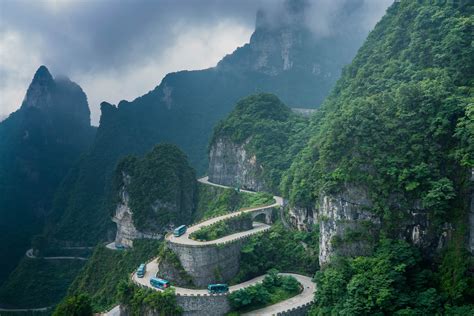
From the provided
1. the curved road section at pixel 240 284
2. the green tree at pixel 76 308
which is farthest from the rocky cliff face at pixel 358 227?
the green tree at pixel 76 308

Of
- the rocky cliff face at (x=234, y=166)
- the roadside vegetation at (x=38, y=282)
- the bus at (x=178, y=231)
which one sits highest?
the rocky cliff face at (x=234, y=166)

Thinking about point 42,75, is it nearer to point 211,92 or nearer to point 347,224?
point 211,92

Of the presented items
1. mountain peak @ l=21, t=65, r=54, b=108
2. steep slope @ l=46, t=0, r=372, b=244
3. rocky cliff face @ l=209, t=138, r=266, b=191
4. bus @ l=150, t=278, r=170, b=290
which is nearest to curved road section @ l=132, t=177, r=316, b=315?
bus @ l=150, t=278, r=170, b=290

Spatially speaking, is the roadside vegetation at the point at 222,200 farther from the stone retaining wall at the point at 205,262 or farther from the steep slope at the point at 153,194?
the stone retaining wall at the point at 205,262

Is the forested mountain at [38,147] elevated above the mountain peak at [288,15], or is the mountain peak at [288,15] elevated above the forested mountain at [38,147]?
the mountain peak at [288,15]

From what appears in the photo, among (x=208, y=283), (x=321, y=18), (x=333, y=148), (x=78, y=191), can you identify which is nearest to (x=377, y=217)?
(x=333, y=148)

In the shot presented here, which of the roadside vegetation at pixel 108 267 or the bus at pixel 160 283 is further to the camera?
the roadside vegetation at pixel 108 267

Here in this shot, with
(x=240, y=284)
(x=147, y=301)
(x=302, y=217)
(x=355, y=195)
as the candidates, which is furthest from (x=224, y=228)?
(x=355, y=195)

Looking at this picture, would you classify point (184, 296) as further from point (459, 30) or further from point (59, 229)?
point (59, 229)
